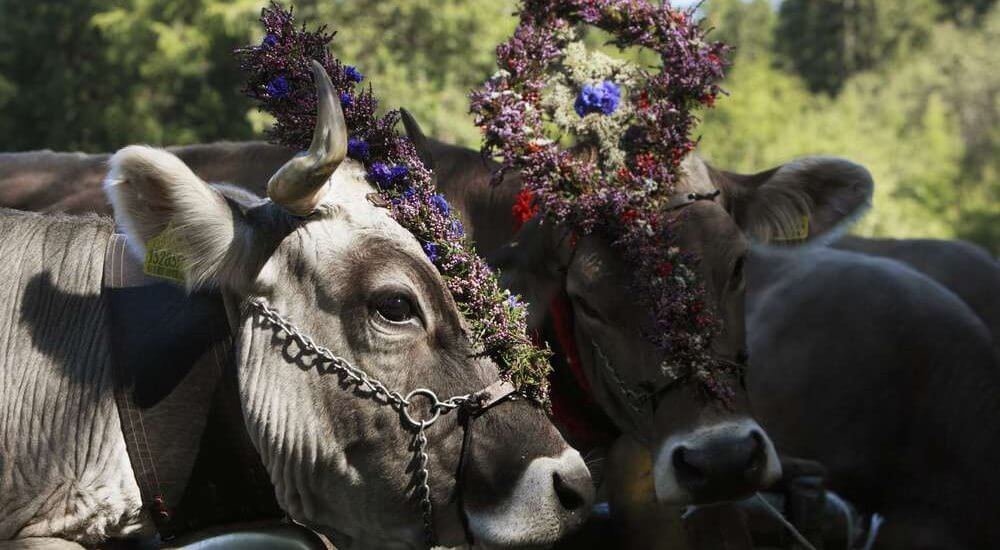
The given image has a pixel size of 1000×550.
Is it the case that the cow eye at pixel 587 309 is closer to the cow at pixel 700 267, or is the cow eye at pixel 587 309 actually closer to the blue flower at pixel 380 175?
the cow at pixel 700 267

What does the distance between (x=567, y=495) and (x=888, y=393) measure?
3021 mm

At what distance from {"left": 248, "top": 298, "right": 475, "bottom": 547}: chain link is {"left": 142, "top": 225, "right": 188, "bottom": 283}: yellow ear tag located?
0.37m

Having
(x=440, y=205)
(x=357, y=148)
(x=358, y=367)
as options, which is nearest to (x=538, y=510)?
(x=358, y=367)

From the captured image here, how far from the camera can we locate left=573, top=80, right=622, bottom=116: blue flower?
4914 millimetres

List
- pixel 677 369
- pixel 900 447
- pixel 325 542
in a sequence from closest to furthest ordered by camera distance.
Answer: pixel 325 542 → pixel 677 369 → pixel 900 447

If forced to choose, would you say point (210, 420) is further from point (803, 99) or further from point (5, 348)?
point (803, 99)

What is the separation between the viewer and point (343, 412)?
10.3 ft

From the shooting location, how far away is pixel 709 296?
14.3ft

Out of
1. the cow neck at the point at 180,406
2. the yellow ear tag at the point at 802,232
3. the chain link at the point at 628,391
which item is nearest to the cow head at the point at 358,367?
the cow neck at the point at 180,406

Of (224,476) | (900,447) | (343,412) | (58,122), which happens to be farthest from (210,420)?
(58,122)

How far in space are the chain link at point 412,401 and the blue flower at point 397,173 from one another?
58cm

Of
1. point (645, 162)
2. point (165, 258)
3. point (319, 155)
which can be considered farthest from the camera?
point (645, 162)

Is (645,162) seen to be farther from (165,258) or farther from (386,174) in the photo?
(165,258)

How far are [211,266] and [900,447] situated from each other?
3.60m
